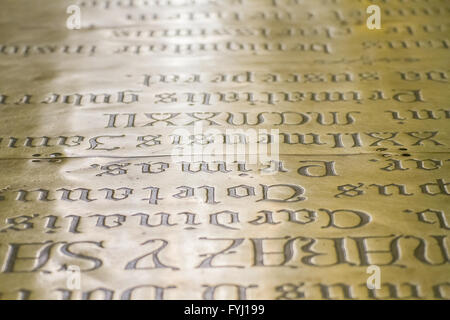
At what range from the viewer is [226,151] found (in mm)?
3326

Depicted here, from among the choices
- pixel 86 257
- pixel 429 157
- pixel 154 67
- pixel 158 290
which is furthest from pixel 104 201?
pixel 154 67

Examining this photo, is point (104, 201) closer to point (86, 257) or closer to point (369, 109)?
point (86, 257)

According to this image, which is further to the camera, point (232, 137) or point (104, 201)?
point (232, 137)

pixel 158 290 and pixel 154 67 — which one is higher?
pixel 154 67

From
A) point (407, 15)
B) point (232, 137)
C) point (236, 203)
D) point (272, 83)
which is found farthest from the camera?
point (407, 15)

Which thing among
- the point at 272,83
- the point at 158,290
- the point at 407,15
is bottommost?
the point at 158,290

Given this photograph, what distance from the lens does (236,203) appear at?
2898 mm

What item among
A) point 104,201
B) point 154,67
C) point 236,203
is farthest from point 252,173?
point 154,67

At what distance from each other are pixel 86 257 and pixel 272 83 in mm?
1705

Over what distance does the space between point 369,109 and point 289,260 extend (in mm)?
1361

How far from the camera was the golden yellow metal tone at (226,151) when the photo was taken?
8.20 ft

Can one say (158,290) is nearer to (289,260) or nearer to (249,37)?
(289,260)

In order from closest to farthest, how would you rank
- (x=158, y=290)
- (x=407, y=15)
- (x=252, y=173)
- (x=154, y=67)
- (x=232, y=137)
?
(x=158, y=290) → (x=252, y=173) → (x=232, y=137) → (x=154, y=67) → (x=407, y=15)

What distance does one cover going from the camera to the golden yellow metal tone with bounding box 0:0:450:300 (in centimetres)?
250
